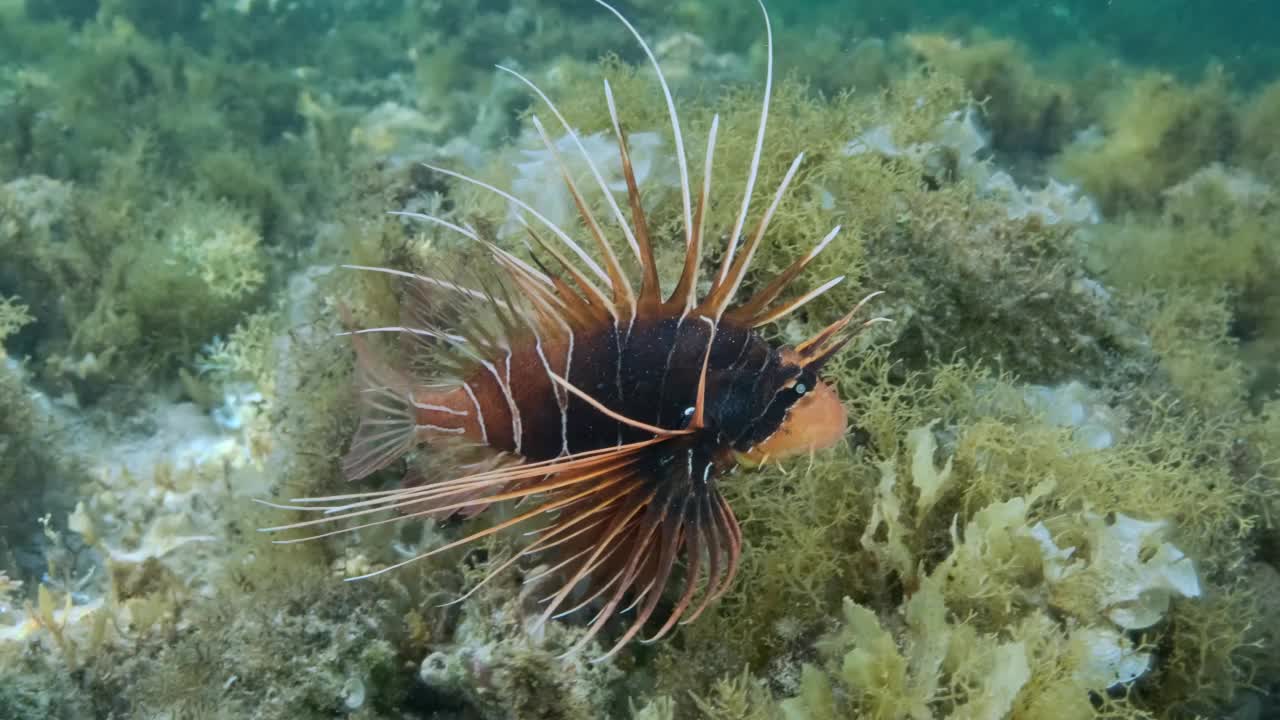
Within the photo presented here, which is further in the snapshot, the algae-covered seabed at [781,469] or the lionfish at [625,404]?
the algae-covered seabed at [781,469]

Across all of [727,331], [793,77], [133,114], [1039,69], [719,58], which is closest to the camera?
[727,331]

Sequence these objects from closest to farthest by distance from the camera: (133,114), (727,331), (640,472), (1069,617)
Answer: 1. (640,472)
2. (727,331)
3. (1069,617)
4. (133,114)

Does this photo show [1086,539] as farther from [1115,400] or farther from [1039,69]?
[1039,69]

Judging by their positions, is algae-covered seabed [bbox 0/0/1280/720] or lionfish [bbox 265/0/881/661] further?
algae-covered seabed [bbox 0/0/1280/720]

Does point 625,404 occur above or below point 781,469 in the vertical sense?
above

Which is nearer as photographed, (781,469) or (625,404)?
(625,404)

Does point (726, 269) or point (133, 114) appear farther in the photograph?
point (133, 114)

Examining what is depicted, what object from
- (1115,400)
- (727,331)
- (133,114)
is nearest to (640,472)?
(727,331)

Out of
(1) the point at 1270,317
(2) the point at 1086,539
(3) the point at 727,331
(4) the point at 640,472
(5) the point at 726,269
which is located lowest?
(1) the point at 1270,317
